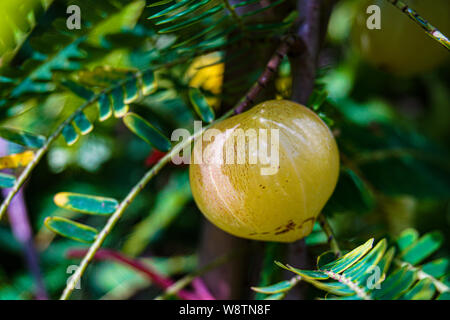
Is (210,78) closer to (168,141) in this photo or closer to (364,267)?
(168,141)

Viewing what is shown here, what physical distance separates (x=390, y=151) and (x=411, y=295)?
48 cm

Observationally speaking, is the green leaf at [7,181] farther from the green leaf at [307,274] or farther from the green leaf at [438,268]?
the green leaf at [438,268]

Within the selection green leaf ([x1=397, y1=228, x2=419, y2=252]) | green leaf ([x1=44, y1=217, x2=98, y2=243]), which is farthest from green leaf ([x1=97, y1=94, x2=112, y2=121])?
green leaf ([x1=397, y1=228, x2=419, y2=252])

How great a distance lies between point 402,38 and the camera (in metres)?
0.59

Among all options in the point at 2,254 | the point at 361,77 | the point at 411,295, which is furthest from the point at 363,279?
the point at 2,254

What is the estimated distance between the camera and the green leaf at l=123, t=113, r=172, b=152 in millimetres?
376

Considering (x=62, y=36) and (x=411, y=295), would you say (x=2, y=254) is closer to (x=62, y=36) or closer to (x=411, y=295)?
(x=62, y=36)

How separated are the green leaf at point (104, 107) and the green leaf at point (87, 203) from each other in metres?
0.08

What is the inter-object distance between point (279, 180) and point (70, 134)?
21 centimetres

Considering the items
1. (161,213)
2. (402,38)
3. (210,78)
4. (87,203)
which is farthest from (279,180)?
(161,213)

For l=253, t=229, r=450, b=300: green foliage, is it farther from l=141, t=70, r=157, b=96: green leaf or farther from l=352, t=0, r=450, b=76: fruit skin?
l=352, t=0, r=450, b=76: fruit skin

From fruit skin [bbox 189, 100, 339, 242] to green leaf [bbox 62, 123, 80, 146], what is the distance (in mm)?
134

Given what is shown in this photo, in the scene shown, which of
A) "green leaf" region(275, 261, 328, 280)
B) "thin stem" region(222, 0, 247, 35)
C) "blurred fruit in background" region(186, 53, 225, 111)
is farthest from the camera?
"blurred fruit in background" region(186, 53, 225, 111)
